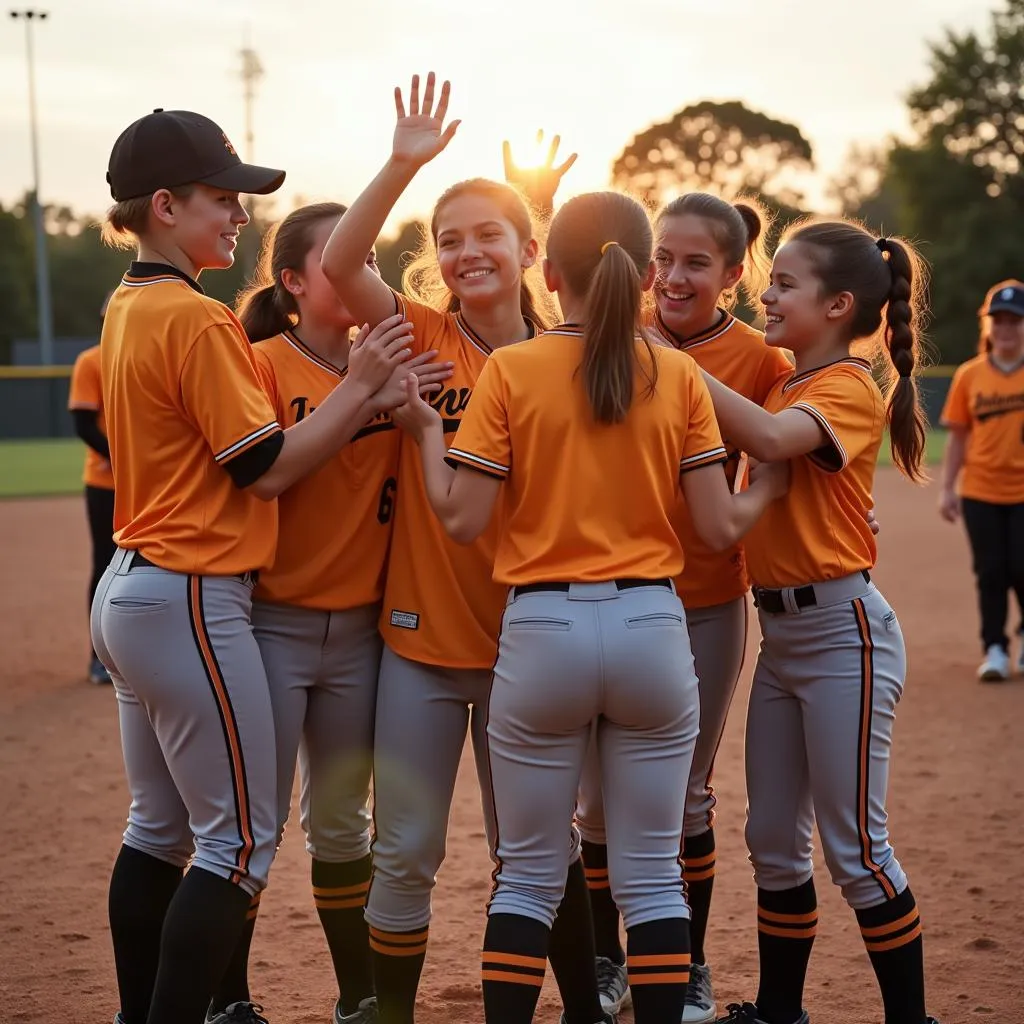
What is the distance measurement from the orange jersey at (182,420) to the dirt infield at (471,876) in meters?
1.45

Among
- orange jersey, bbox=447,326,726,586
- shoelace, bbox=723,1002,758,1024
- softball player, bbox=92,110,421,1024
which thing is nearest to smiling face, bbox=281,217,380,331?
softball player, bbox=92,110,421,1024

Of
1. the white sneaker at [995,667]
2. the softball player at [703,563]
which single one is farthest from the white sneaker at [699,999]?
the white sneaker at [995,667]

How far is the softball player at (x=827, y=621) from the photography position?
320 cm

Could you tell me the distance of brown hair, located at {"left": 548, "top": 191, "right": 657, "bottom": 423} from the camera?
2781 mm

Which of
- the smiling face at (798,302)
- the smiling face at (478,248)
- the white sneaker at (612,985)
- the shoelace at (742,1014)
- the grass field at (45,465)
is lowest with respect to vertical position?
the grass field at (45,465)

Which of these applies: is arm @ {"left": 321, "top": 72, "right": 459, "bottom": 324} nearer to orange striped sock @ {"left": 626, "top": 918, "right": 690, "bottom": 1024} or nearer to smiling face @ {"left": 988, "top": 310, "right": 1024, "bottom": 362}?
orange striped sock @ {"left": 626, "top": 918, "right": 690, "bottom": 1024}

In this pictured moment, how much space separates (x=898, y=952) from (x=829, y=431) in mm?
1269

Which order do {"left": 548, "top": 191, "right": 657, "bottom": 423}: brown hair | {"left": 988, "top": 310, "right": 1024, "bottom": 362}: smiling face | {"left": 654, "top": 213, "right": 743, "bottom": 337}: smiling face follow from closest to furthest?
1. {"left": 548, "top": 191, "right": 657, "bottom": 423}: brown hair
2. {"left": 654, "top": 213, "right": 743, "bottom": 337}: smiling face
3. {"left": 988, "top": 310, "right": 1024, "bottom": 362}: smiling face

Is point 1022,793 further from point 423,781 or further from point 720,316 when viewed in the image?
point 423,781

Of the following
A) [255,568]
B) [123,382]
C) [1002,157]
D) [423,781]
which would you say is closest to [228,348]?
[123,382]

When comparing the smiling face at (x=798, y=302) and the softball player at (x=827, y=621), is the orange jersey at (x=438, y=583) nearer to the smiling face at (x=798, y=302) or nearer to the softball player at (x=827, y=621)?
the softball player at (x=827, y=621)

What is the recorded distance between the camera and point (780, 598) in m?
3.29

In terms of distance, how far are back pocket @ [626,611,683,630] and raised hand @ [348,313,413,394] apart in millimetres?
824

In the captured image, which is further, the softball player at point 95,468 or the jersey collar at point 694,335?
the softball player at point 95,468
